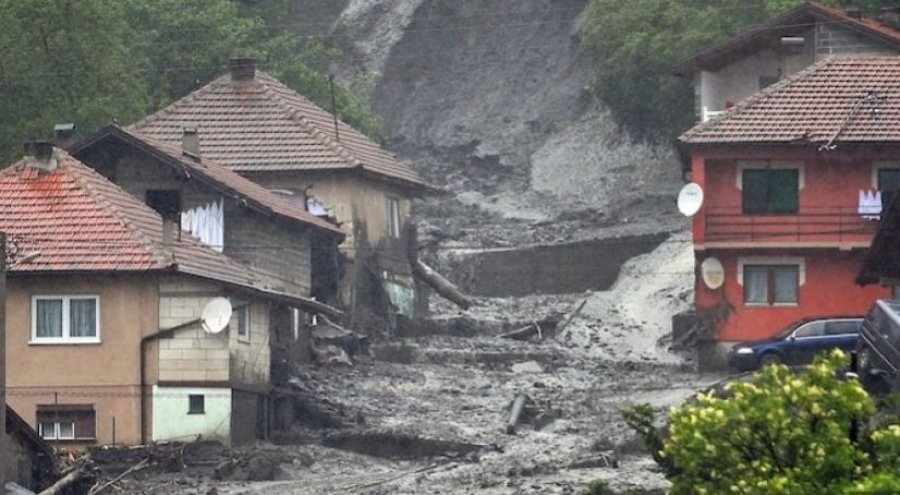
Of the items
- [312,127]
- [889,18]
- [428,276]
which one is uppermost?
[889,18]

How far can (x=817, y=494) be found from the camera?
30969mm

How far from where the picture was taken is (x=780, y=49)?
2822 inches

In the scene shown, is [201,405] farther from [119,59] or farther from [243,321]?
[119,59]

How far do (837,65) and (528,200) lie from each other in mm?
28107

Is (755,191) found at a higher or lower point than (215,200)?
higher

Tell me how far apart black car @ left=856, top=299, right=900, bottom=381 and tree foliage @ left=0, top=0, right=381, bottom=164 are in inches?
997

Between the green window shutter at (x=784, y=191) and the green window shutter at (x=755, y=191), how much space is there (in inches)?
4.5

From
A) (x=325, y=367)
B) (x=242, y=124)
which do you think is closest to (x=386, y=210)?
(x=242, y=124)

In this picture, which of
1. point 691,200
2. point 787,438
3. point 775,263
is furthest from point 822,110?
point 787,438

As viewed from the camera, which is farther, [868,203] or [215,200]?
[868,203]

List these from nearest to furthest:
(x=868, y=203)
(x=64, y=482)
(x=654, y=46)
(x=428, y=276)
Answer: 1. (x=64, y=482)
2. (x=868, y=203)
3. (x=428, y=276)
4. (x=654, y=46)

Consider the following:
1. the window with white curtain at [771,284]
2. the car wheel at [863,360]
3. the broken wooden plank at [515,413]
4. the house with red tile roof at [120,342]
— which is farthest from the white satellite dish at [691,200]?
the car wheel at [863,360]

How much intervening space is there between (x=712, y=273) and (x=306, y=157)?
11.0 meters

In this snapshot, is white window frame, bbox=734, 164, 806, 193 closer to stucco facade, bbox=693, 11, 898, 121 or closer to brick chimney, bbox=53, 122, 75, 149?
stucco facade, bbox=693, 11, 898, 121
